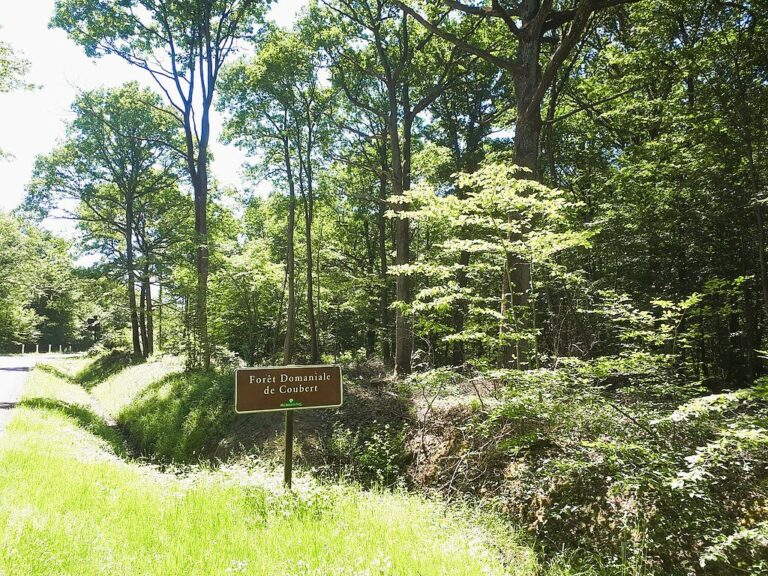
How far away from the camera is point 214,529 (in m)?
4.00

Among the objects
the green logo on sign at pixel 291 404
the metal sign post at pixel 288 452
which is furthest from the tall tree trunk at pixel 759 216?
the metal sign post at pixel 288 452

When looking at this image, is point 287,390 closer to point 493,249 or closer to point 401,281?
point 493,249

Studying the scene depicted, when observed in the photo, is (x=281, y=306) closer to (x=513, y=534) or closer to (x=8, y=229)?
(x=513, y=534)

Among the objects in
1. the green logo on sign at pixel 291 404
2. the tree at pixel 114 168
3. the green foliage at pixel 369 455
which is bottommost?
the green foliage at pixel 369 455

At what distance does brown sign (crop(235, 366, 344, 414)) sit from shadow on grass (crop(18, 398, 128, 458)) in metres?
6.37

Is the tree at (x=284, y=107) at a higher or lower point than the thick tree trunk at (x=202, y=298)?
higher

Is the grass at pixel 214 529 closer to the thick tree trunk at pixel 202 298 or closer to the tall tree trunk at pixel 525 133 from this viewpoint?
the tall tree trunk at pixel 525 133

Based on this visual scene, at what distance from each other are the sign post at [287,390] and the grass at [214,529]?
88cm

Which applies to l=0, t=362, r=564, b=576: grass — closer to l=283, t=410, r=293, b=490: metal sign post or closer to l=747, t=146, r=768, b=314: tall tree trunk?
l=283, t=410, r=293, b=490: metal sign post

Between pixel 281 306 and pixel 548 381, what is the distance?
17.2m

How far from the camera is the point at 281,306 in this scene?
830 inches

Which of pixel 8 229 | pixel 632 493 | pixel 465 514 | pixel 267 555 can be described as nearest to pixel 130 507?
pixel 267 555

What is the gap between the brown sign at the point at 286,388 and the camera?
5047 millimetres

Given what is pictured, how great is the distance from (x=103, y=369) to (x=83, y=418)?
12.6 metres
